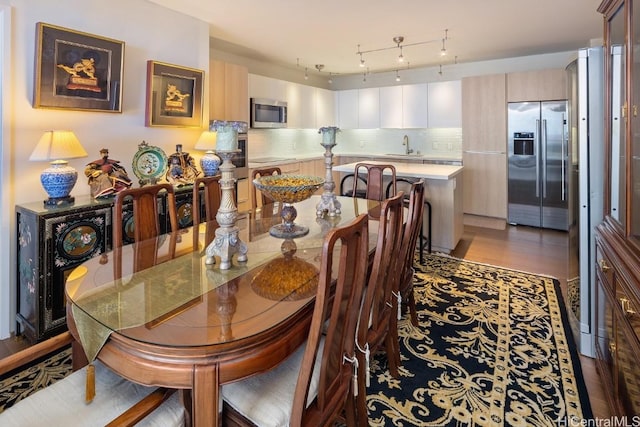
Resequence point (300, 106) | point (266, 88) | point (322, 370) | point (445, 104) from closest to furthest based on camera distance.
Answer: point (322, 370), point (266, 88), point (445, 104), point (300, 106)

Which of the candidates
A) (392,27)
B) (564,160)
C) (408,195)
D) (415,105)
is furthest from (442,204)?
(415,105)

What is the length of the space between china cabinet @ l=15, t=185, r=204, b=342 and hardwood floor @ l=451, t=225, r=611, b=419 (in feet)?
11.5

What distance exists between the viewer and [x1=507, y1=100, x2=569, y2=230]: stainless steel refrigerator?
193 inches

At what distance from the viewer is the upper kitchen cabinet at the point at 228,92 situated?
4.07 meters

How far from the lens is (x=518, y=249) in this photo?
14.1 feet

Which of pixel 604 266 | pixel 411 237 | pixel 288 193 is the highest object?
pixel 288 193

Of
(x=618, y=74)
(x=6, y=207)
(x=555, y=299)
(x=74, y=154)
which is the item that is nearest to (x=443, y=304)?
(x=555, y=299)

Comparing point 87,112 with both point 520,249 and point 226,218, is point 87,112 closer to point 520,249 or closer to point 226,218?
point 226,218

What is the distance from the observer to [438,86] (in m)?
5.90

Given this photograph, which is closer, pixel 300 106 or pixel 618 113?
pixel 618 113

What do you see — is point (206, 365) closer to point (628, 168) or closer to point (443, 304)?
point (628, 168)

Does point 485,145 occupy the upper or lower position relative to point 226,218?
upper

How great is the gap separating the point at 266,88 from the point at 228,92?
1.14 meters

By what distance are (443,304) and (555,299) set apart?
945 millimetres
